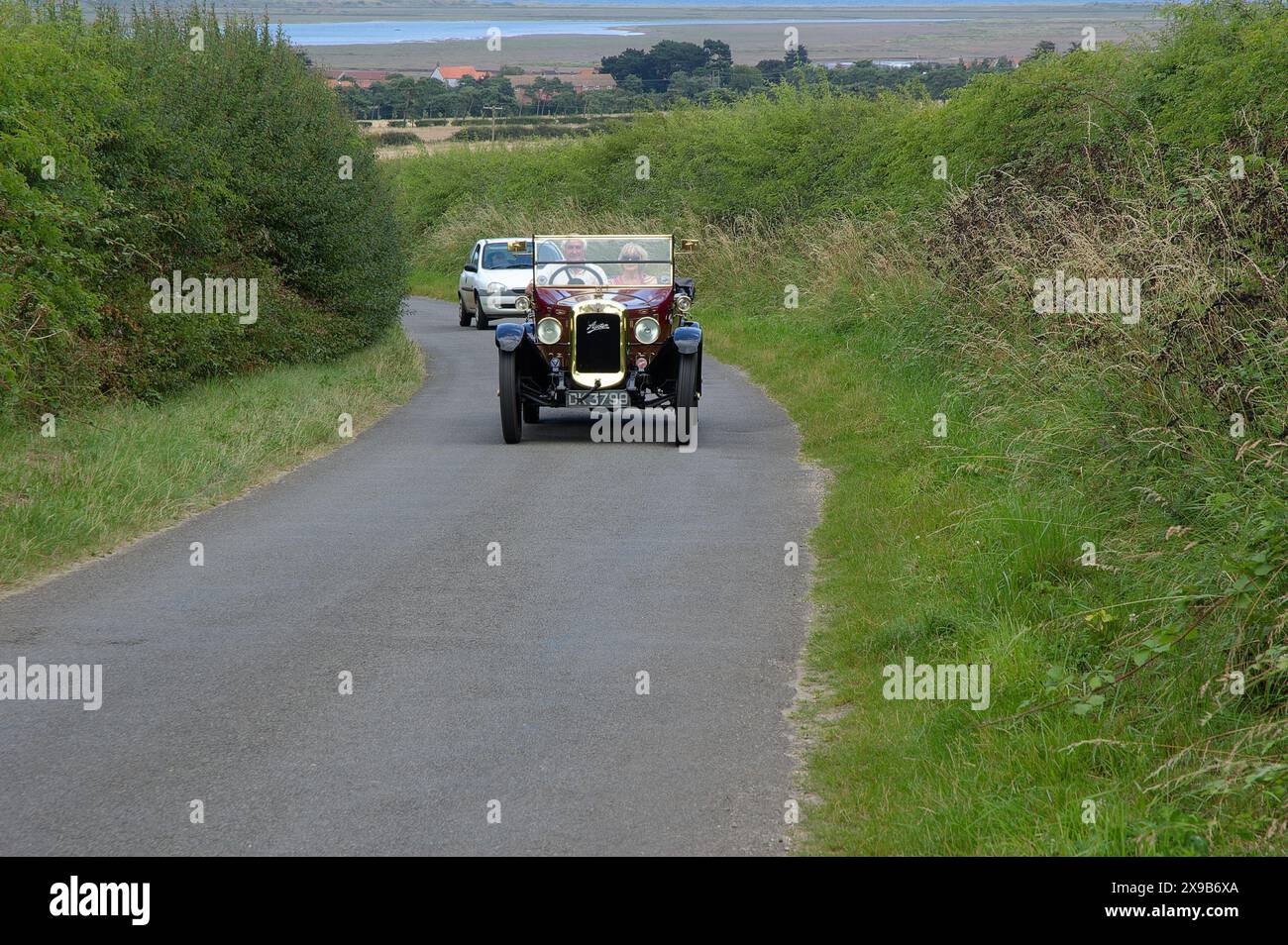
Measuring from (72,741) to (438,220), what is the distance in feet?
169

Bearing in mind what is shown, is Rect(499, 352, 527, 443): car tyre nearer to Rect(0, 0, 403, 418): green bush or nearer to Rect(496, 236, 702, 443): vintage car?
Rect(496, 236, 702, 443): vintage car

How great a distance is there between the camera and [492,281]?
3127 centimetres

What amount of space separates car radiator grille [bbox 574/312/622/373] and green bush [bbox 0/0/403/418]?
427cm

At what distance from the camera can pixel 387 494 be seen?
1212 cm

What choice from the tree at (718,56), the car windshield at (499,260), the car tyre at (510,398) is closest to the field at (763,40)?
the tree at (718,56)

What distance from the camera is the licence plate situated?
600 inches

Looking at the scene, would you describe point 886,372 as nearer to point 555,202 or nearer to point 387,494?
point 387,494

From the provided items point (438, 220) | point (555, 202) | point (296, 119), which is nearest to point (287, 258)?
point (296, 119)

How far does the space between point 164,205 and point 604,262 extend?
4.77 meters

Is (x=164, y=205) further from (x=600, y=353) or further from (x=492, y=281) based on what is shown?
(x=492, y=281)

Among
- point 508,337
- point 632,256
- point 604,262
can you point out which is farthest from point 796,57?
point 508,337

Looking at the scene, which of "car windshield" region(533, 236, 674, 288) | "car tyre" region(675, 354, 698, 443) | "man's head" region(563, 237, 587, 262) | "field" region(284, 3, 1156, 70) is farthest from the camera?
"field" region(284, 3, 1156, 70)

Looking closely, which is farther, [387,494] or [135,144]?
[135,144]

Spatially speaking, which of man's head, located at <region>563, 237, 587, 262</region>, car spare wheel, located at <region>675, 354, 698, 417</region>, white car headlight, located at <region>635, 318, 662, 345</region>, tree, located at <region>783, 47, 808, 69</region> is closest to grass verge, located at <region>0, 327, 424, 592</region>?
man's head, located at <region>563, 237, 587, 262</region>
